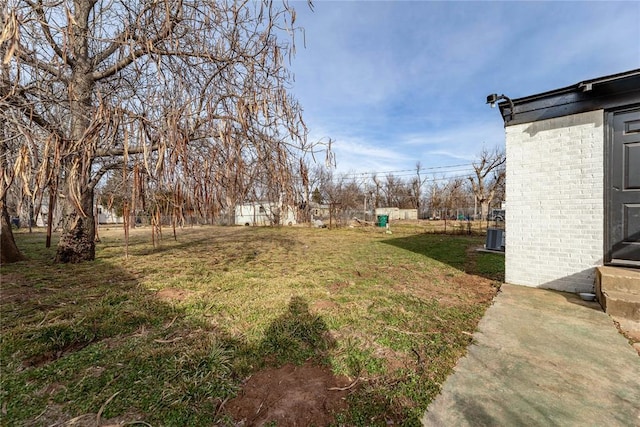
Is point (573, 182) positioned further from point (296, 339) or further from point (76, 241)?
point (76, 241)

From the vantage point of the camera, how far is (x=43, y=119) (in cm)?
208

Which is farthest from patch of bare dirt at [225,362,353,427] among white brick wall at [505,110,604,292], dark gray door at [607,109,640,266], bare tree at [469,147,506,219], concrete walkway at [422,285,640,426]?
bare tree at [469,147,506,219]

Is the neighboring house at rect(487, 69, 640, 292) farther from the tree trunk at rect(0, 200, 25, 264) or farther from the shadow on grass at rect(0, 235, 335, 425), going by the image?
the tree trunk at rect(0, 200, 25, 264)

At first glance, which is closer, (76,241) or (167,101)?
(167,101)

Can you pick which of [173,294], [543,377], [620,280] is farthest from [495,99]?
[173,294]

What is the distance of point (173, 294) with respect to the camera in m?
3.56

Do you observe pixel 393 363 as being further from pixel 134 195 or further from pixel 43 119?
pixel 43 119

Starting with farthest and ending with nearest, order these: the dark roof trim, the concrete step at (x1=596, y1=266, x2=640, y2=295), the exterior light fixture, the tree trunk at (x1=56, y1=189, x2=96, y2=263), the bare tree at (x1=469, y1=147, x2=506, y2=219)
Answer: the bare tree at (x1=469, y1=147, x2=506, y2=219), the tree trunk at (x1=56, y1=189, x2=96, y2=263), the exterior light fixture, the dark roof trim, the concrete step at (x1=596, y1=266, x2=640, y2=295)

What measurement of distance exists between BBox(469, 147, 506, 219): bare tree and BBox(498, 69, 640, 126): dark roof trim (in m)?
26.4

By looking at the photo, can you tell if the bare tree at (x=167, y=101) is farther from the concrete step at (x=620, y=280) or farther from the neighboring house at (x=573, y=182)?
the concrete step at (x=620, y=280)

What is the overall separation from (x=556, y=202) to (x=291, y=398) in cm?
459

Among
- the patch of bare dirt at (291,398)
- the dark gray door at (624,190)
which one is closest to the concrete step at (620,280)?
the dark gray door at (624,190)

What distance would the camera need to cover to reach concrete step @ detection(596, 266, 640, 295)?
295cm

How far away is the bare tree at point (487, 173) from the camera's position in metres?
26.9
